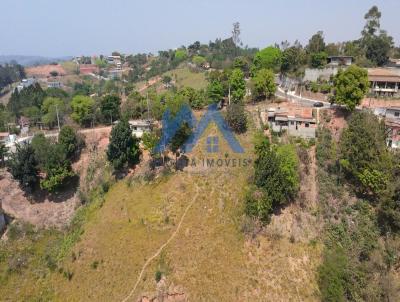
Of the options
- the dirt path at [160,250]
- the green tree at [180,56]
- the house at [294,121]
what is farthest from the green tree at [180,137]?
the green tree at [180,56]

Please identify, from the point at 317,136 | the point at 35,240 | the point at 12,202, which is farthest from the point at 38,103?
the point at 317,136

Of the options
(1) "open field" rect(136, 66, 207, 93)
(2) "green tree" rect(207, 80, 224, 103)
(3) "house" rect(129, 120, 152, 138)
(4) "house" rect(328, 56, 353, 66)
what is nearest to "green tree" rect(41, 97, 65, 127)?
(3) "house" rect(129, 120, 152, 138)

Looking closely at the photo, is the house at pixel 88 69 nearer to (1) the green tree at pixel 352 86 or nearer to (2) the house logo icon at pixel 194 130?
(2) the house logo icon at pixel 194 130

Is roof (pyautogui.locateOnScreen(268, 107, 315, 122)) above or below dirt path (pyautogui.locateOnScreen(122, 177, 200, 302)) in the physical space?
above

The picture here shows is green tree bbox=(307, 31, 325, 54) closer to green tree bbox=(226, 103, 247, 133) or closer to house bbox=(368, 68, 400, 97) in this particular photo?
house bbox=(368, 68, 400, 97)

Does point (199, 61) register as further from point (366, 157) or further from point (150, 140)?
point (366, 157)

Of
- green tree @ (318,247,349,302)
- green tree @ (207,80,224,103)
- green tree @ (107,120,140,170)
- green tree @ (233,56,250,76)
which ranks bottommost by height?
green tree @ (318,247,349,302)

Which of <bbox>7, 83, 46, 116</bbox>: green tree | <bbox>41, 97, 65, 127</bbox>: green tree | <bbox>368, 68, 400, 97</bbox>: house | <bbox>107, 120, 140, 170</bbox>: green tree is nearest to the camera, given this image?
<bbox>107, 120, 140, 170</bbox>: green tree
